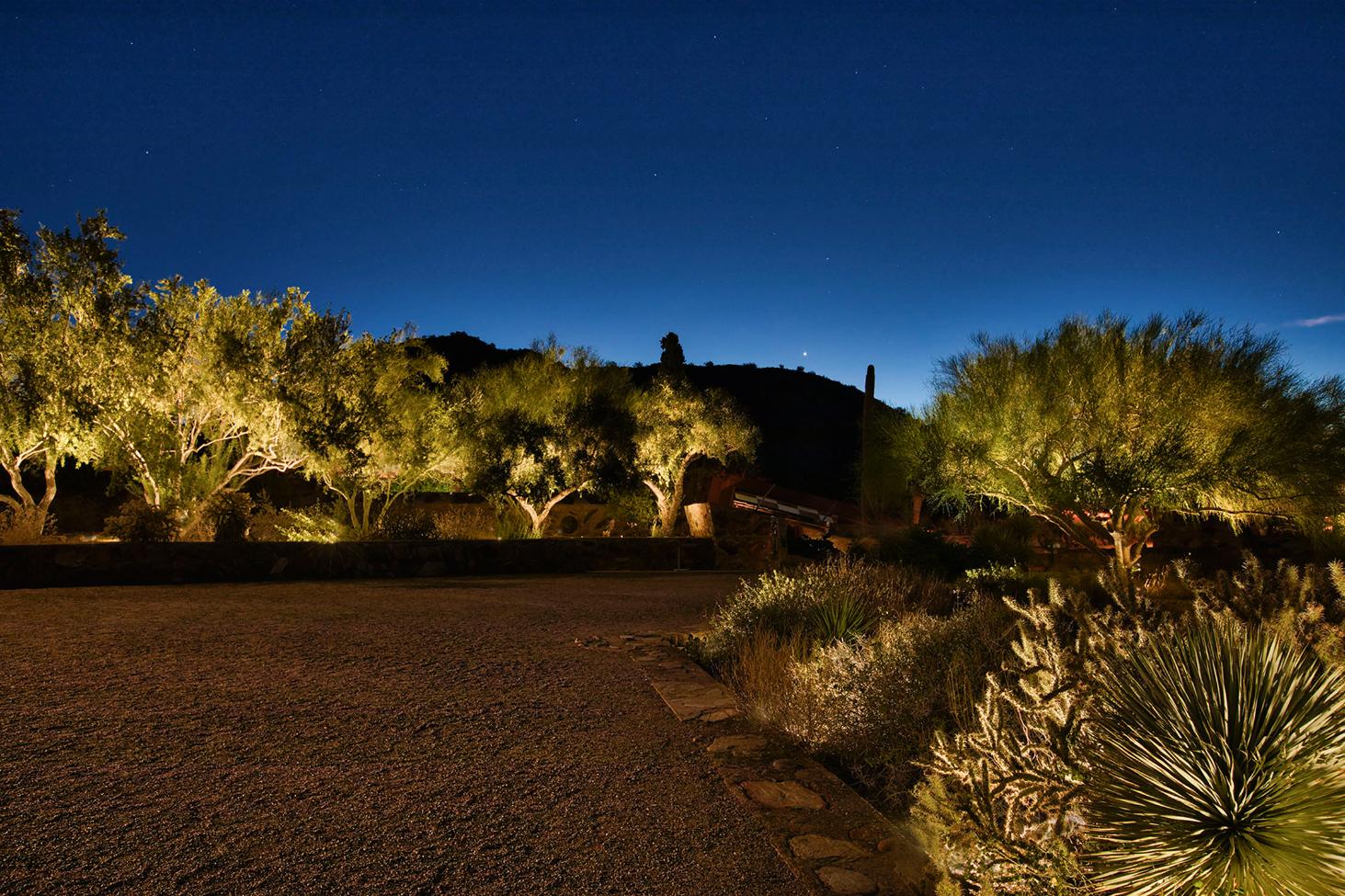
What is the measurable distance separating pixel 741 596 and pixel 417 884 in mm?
6550

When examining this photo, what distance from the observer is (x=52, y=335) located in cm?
1291

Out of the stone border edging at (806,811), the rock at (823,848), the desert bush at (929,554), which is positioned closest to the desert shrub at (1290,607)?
the stone border edging at (806,811)

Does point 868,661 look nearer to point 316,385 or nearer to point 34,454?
point 316,385

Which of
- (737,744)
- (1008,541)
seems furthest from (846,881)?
(1008,541)

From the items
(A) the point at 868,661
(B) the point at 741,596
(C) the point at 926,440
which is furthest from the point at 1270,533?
(A) the point at 868,661

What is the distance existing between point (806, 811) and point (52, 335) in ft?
47.1

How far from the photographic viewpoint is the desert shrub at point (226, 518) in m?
13.9

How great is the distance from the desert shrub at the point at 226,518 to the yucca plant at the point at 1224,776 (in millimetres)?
14176

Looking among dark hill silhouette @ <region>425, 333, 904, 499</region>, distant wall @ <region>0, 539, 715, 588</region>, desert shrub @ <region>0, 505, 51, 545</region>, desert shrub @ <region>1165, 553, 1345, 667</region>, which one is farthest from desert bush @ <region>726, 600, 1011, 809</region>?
dark hill silhouette @ <region>425, 333, 904, 499</region>

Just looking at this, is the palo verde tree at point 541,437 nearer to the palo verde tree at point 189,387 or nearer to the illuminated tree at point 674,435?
the illuminated tree at point 674,435

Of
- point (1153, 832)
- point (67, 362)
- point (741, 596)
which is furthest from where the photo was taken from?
point (67, 362)

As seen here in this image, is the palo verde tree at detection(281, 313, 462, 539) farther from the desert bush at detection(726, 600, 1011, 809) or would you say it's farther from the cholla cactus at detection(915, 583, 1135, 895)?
the cholla cactus at detection(915, 583, 1135, 895)

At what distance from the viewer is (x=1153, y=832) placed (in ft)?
8.41

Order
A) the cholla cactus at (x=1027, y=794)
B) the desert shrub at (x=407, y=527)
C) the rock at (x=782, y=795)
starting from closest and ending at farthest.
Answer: the cholla cactus at (x=1027, y=794) < the rock at (x=782, y=795) < the desert shrub at (x=407, y=527)
